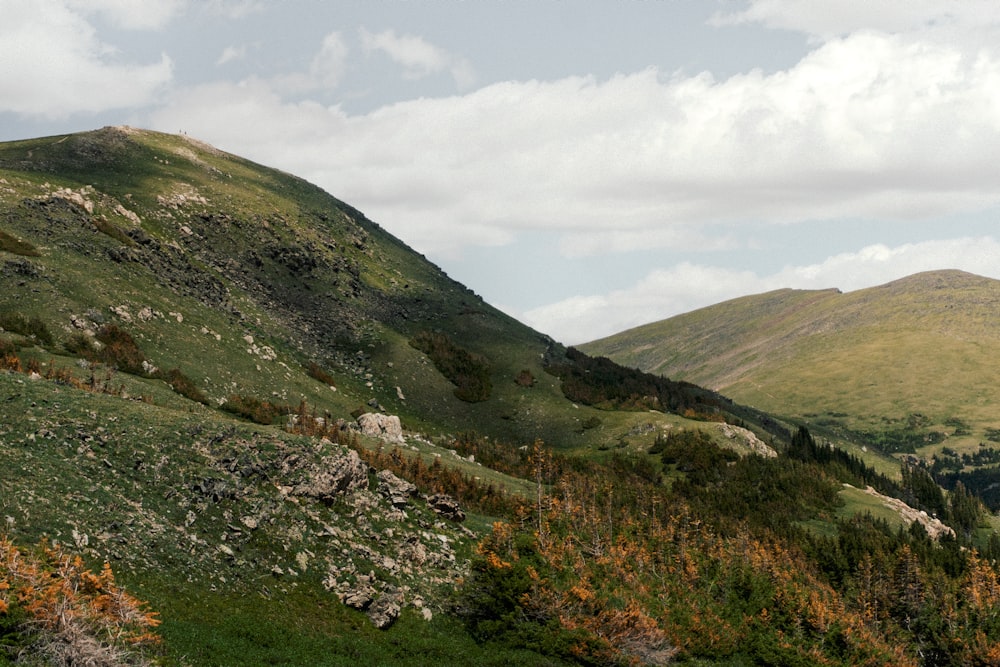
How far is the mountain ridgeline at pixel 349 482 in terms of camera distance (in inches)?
1561

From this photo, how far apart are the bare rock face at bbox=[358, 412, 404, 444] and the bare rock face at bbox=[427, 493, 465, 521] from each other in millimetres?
32070

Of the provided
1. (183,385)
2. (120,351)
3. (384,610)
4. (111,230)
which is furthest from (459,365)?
(384,610)

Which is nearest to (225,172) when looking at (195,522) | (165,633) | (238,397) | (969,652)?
(238,397)

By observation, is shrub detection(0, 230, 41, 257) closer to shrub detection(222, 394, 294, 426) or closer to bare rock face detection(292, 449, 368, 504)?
shrub detection(222, 394, 294, 426)

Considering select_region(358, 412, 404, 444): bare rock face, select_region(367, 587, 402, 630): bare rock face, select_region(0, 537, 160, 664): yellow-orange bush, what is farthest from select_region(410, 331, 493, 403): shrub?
select_region(0, 537, 160, 664): yellow-orange bush

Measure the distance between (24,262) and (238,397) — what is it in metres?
31.8

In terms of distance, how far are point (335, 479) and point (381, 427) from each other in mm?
44702

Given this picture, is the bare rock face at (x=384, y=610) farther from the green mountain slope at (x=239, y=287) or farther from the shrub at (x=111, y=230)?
the shrub at (x=111, y=230)

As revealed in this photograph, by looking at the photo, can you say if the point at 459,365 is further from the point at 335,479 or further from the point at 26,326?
the point at 335,479

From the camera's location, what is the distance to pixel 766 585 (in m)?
80.0

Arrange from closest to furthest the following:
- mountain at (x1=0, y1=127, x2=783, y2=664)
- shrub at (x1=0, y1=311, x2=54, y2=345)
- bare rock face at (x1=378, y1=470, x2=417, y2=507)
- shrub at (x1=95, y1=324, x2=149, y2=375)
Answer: mountain at (x1=0, y1=127, x2=783, y2=664)
bare rock face at (x1=378, y1=470, x2=417, y2=507)
shrub at (x1=0, y1=311, x2=54, y2=345)
shrub at (x1=95, y1=324, x2=149, y2=375)

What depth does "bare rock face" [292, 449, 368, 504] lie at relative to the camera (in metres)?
51.0

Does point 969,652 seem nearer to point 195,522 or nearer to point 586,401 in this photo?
point 586,401

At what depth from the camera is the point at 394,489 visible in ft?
194
